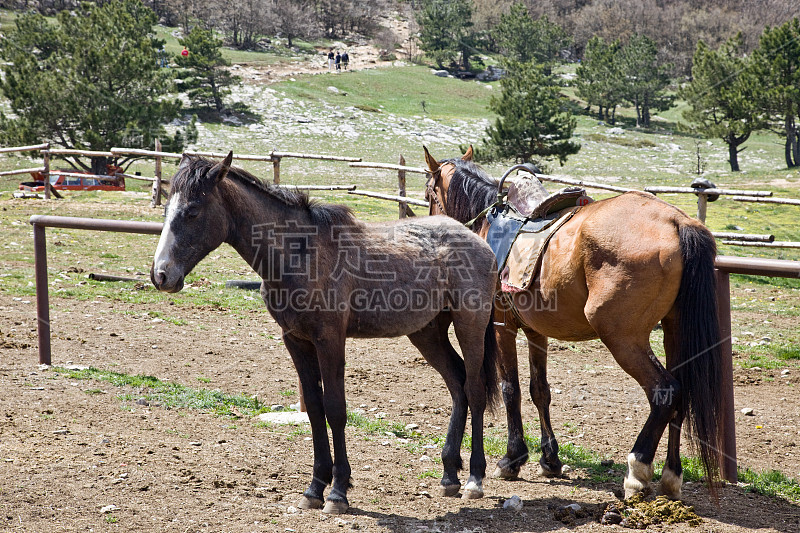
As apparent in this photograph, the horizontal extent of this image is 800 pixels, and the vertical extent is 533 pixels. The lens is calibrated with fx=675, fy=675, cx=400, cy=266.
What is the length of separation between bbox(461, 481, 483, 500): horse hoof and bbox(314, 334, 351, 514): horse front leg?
2.36ft

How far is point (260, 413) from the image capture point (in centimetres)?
538

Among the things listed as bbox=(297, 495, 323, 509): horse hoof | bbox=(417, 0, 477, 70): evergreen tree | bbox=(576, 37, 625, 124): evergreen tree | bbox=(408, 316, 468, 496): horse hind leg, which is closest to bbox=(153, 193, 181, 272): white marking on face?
bbox=(297, 495, 323, 509): horse hoof

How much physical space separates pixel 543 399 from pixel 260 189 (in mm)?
2438

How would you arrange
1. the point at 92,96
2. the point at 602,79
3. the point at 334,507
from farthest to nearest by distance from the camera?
the point at 602,79, the point at 92,96, the point at 334,507

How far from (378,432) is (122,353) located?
127 inches

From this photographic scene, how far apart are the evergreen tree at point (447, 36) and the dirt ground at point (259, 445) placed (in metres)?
66.3

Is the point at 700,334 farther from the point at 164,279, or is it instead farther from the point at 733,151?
the point at 733,151

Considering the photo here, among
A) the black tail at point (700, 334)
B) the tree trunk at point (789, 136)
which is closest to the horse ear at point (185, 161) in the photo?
the black tail at point (700, 334)

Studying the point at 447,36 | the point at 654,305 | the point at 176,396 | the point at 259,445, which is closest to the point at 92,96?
the point at 176,396

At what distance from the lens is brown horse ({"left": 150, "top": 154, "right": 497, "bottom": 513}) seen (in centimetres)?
351

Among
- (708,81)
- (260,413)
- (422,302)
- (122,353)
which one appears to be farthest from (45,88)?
(708,81)

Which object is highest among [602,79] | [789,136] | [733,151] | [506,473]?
[602,79]

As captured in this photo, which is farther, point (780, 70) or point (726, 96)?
point (726, 96)

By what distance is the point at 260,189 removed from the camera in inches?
148
